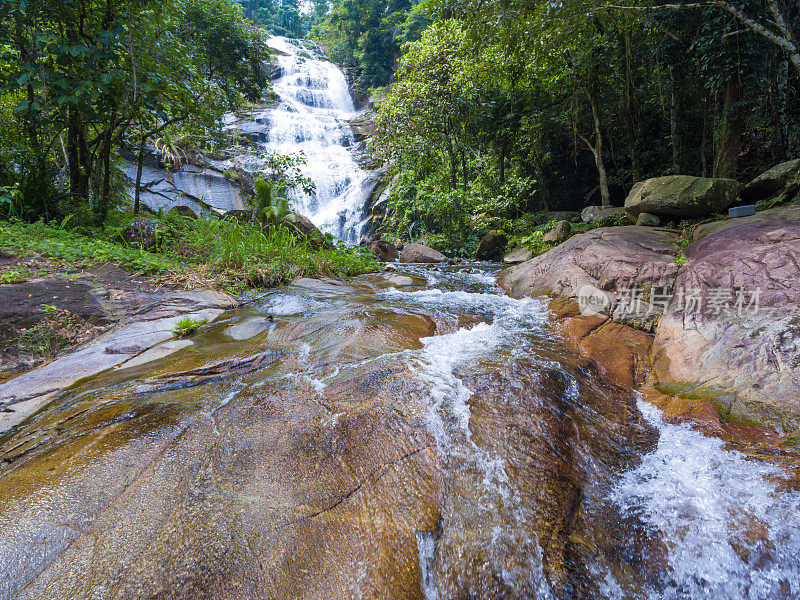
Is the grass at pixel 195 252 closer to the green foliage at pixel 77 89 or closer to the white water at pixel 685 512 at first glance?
the green foliage at pixel 77 89

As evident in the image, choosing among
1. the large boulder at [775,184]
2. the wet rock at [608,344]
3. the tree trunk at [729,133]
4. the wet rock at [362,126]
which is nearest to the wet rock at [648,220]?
the large boulder at [775,184]

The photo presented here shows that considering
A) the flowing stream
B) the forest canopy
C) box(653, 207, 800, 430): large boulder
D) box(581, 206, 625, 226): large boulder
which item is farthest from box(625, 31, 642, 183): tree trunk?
the flowing stream

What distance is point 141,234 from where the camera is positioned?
5301 millimetres

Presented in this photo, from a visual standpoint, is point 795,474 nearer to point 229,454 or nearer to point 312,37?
point 229,454

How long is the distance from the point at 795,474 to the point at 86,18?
8.62 m

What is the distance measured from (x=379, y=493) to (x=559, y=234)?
765 cm

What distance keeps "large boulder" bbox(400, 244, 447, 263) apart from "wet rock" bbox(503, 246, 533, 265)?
64.2 inches

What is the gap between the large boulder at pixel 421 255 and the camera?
9094mm

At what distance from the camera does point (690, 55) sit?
6.75 metres

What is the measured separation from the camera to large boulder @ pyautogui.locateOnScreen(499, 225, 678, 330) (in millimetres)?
3433

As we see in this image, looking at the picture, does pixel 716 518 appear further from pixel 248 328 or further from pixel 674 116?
pixel 674 116

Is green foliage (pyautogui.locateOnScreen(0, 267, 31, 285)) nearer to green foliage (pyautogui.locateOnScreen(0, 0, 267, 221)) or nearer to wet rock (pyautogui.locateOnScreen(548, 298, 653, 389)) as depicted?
green foliage (pyautogui.locateOnScreen(0, 0, 267, 221))

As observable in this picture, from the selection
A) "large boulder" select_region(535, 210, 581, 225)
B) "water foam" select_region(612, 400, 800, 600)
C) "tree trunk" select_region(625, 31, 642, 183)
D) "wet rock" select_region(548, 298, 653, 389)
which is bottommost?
"water foam" select_region(612, 400, 800, 600)

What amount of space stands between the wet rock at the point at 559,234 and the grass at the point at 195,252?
4.24 meters
